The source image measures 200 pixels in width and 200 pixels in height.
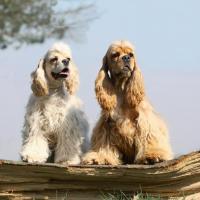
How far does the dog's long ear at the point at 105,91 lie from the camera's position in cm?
554

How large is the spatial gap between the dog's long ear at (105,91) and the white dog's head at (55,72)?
376 millimetres

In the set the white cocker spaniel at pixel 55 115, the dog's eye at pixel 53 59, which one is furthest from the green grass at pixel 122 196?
the dog's eye at pixel 53 59

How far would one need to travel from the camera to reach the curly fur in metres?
5.48

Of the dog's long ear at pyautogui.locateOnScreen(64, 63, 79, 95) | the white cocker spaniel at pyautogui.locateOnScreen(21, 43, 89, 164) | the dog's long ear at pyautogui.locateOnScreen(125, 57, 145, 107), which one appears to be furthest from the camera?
the dog's long ear at pyautogui.locateOnScreen(64, 63, 79, 95)

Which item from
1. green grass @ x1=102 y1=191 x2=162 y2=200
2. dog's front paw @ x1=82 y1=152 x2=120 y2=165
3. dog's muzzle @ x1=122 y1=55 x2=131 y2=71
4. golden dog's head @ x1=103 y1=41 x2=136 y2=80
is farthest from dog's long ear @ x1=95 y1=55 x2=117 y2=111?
green grass @ x1=102 y1=191 x2=162 y2=200

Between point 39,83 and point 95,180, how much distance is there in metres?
1.15

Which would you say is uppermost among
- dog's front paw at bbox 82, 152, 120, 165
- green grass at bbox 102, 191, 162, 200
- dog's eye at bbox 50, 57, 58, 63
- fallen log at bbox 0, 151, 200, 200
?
dog's eye at bbox 50, 57, 58, 63

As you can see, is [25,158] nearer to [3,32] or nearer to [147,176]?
[147,176]

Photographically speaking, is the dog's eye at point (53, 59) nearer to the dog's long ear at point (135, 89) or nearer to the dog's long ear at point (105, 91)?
the dog's long ear at point (105, 91)

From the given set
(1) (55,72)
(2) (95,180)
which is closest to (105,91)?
(1) (55,72)

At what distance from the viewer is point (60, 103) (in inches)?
234

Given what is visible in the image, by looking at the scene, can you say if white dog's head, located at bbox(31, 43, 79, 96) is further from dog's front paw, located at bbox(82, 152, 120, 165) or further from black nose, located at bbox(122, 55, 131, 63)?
dog's front paw, located at bbox(82, 152, 120, 165)

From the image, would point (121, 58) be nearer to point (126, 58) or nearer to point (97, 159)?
point (126, 58)

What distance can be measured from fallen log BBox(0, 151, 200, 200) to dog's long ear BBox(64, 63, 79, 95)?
1037 millimetres
